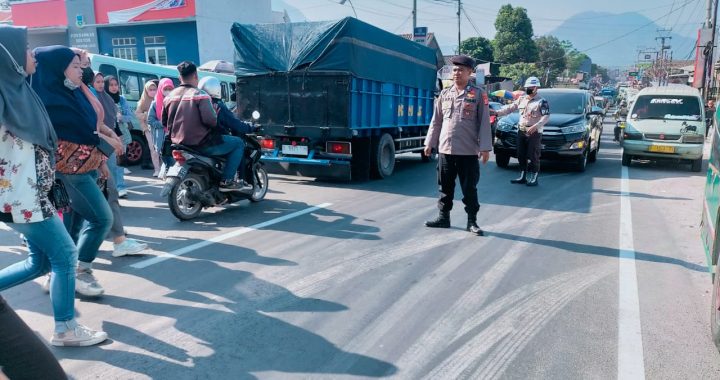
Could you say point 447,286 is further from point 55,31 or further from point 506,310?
point 55,31

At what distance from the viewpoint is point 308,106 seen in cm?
905

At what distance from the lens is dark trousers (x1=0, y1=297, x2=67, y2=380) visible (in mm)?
1938

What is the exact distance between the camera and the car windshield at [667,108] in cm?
1170

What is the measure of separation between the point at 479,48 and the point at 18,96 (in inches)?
2437

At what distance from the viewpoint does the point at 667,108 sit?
39.3 ft

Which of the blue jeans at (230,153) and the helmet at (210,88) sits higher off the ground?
the helmet at (210,88)

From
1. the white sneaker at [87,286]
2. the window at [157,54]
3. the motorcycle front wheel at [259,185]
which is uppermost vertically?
the window at [157,54]

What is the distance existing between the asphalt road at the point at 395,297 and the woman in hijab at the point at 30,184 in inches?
13.8

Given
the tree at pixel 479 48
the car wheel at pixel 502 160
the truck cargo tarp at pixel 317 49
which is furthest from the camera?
the tree at pixel 479 48

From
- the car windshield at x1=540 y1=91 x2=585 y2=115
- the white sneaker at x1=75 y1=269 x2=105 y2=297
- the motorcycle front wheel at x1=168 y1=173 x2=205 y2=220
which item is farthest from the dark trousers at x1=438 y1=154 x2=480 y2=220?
the car windshield at x1=540 y1=91 x2=585 y2=115

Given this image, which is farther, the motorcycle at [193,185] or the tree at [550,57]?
the tree at [550,57]

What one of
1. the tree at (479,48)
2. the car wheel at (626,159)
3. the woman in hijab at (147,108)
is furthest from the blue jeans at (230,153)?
the tree at (479,48)

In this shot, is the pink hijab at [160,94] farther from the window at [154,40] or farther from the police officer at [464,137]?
the window at [154,40]

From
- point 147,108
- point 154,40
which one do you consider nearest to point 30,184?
point 147,108
